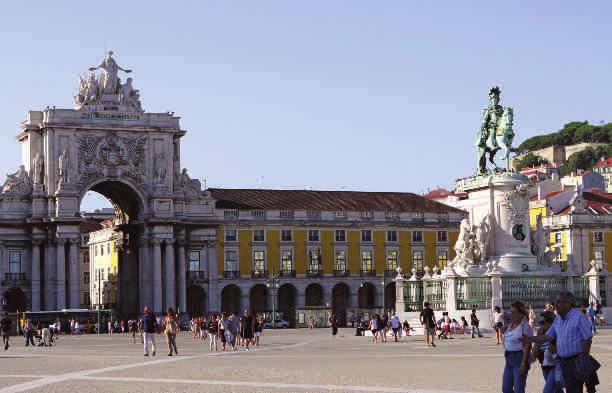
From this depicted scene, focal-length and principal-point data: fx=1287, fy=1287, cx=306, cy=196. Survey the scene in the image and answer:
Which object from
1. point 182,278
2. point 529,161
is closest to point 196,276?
point 182,278

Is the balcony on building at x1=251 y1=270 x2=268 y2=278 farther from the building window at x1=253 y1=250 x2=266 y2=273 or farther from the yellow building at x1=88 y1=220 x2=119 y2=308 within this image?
the yellow building at x1=88 y1=220 x2=119 y2=308

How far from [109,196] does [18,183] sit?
24.9 ft

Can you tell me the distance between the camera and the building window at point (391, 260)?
94625 millimetres

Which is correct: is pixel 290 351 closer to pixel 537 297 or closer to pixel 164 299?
pixel 537 297

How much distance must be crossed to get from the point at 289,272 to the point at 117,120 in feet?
53.3

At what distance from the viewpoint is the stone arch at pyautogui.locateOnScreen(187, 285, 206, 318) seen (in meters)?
90.6

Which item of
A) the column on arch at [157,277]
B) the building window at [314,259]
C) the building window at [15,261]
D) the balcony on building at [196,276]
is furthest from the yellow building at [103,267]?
the building window at [314,259]

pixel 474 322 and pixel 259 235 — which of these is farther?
pixel 259 235

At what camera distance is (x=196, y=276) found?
293ft

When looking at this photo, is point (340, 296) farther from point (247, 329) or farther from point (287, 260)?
point (247, 329)

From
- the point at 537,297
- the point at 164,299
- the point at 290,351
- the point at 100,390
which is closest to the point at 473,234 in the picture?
the point at 537,297

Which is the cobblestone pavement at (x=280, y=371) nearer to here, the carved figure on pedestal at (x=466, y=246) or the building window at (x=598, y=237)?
the carved figure on pedestal at (x=466, y=246)

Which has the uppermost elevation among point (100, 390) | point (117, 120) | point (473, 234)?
point (117, 120)

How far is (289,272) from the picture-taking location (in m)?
91.7
